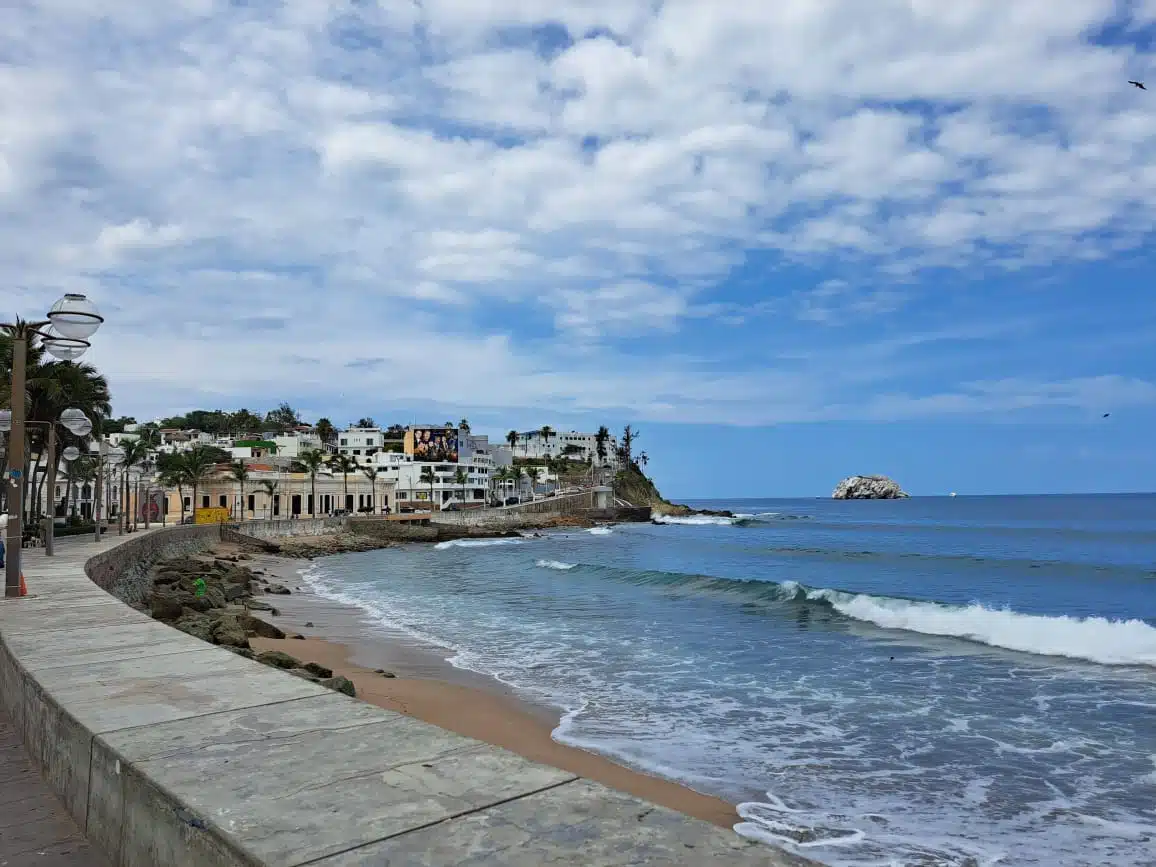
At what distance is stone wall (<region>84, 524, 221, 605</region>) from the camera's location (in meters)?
17.3

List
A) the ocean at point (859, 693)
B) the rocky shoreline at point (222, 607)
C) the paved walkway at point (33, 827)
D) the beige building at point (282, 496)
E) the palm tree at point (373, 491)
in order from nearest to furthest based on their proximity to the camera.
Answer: the paved walkway at point (33, 827) → the ocean at point (859, 693) → the rocky shoreline at point (222, 607) → the beige building at point (282, 496) → the palm tree at point (373, 491)

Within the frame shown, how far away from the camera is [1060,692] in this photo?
1310 centimetres

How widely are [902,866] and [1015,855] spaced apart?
107cm

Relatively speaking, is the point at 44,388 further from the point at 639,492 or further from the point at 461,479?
the point at 639,492

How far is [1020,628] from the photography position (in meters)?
20.1

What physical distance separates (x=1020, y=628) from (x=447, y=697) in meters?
15.1

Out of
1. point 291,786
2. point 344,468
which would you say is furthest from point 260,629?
point 344,468

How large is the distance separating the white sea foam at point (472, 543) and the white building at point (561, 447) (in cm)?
8646

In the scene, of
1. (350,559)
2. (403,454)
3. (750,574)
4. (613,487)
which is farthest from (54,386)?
(613,487)

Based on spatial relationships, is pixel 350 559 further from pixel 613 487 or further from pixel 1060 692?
pixel 613 487

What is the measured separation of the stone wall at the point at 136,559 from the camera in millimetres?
17297

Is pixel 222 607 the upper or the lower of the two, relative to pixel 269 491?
lower

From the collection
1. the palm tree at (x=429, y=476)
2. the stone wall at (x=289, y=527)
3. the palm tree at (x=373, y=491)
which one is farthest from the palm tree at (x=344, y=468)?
the stone wall at (x=289, y=527)

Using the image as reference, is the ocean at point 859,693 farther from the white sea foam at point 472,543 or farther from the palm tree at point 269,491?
the palm tree at point 269,491
